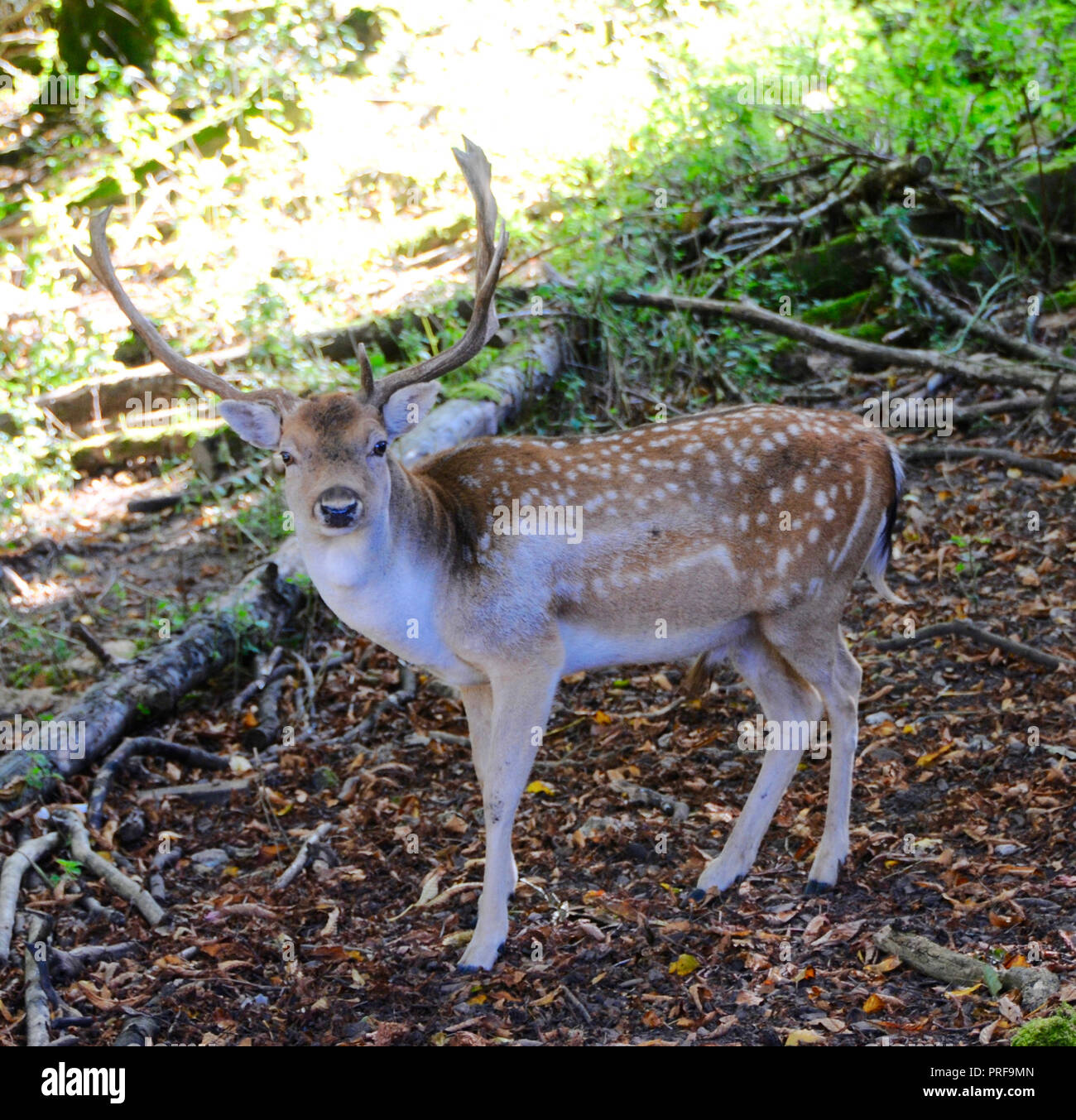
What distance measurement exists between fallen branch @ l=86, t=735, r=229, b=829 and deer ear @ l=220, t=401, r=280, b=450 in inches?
82.7

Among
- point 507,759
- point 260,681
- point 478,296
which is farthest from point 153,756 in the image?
point 478,296

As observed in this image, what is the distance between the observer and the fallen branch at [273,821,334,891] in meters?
5.36

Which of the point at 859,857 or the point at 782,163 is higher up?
the point at 782,163

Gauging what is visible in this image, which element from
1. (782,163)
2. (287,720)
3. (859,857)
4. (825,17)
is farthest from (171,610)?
(825,17)

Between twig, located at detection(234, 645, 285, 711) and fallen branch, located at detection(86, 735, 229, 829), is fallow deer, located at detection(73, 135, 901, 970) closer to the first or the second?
fallen branch, located at detection(86, 735, 229, 829)

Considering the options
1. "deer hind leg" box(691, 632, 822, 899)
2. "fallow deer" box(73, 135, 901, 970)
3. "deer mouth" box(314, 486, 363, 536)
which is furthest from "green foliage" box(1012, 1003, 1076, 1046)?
"deer mouth" box(314, 486, 363, 536)

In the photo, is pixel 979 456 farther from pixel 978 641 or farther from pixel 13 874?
pixel 13 874

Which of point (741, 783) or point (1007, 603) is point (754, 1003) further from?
point (1007, 603)

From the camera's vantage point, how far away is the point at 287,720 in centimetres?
681

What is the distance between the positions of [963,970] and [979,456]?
4819 mm

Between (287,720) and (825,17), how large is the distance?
9.27 m

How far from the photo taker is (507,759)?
4.83 metres

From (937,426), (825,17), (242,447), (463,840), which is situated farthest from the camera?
(825,17)

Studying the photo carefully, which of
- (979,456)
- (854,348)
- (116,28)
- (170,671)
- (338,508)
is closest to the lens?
(338,508)
